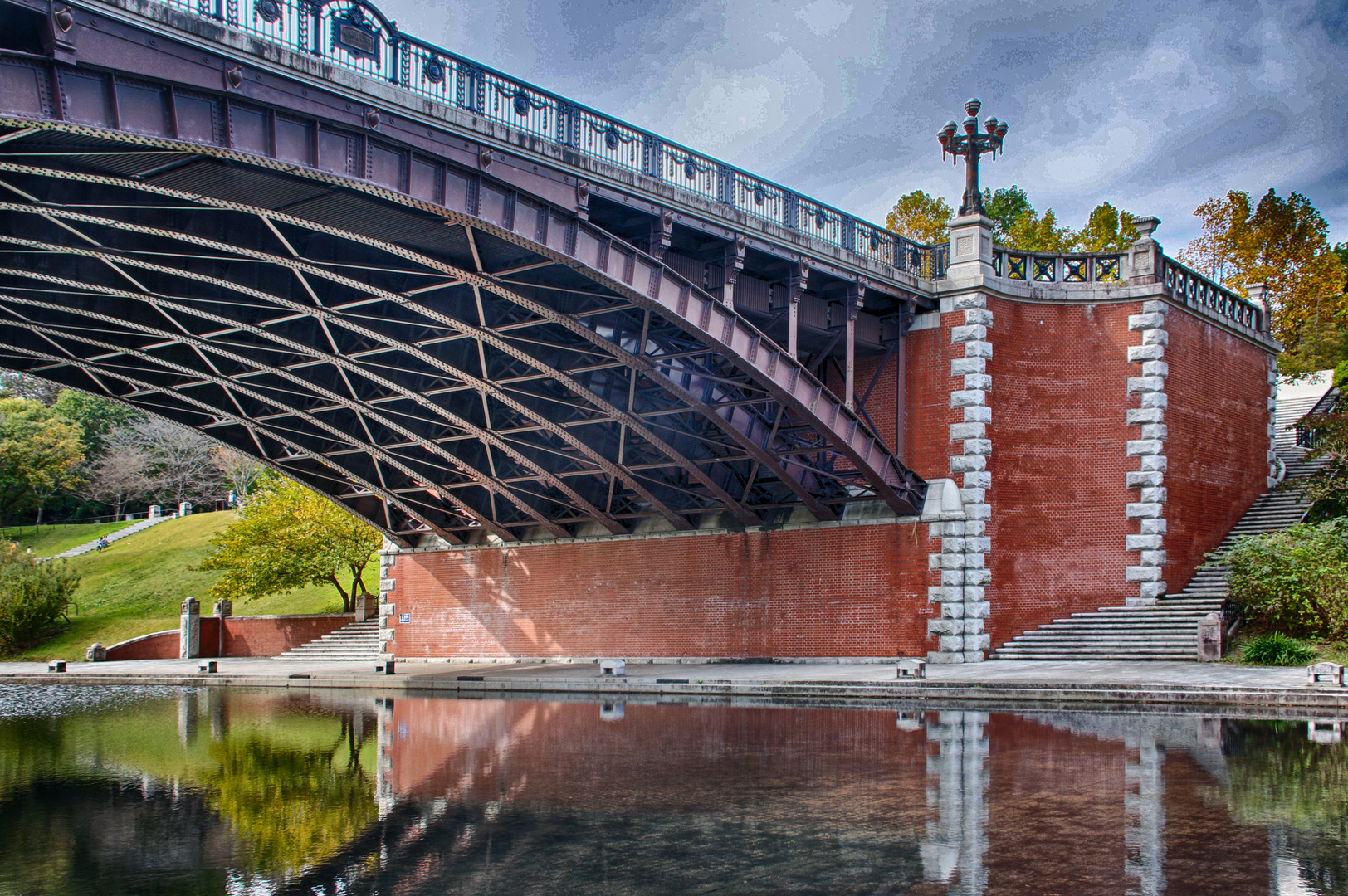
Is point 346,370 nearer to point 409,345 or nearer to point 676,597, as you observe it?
point 409,345

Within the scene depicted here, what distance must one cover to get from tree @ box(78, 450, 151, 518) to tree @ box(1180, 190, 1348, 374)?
63904mm

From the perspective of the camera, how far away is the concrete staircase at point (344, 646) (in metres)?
39.6

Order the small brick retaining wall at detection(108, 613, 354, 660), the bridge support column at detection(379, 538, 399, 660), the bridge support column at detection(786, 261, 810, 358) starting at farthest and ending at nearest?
the small brick retaining wall at detection(108, 613, 354, 660), the bridge support column at detection(379, 538, 399, 660), the bridge support column at detection(786, 261, 810, 358)

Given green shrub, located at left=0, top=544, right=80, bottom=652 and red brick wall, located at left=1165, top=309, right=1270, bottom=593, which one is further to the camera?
green shrub, located at left=0, top=544, right=80, bottom=652

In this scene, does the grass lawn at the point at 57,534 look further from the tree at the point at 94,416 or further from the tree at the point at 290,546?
the tree at the point at 290,546

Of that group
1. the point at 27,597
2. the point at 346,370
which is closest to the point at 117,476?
the point at 27,597

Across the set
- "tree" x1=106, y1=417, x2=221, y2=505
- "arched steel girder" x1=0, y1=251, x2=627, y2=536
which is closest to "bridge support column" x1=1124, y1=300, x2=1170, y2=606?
"arched steel girder" x1=0, y1=251, x2=627, y2=536

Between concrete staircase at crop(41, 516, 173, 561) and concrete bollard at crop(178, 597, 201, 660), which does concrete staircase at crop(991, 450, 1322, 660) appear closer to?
concrete bollard at crop(178, 597, 201, 660)

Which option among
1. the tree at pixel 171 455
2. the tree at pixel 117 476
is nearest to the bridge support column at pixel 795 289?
the tree at pixel 171 455

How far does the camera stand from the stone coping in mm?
17811

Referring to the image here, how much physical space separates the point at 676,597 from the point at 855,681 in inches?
377

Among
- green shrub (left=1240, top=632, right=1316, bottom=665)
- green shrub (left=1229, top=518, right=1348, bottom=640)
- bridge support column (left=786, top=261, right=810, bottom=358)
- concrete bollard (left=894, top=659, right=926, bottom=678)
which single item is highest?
bridge support column (left=786, top=261, right=810, bottom=358)

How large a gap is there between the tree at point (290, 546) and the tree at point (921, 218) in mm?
26669

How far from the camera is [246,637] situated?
43.7 metres
